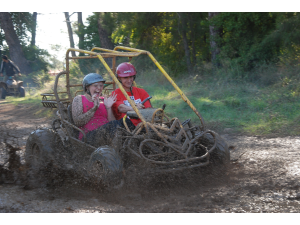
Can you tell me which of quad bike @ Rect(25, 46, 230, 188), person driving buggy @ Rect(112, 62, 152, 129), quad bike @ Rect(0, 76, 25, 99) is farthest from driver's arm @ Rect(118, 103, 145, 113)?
quad bike @ Rect(0, 76, 25, 99)

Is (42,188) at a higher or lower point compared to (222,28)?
lower

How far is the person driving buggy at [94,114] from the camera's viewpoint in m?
4.73

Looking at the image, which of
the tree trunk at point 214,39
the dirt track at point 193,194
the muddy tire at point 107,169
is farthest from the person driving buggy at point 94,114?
the tree trunk at point 214,39

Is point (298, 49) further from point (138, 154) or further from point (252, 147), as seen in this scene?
point (138, 154)

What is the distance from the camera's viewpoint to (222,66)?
43.1 ft

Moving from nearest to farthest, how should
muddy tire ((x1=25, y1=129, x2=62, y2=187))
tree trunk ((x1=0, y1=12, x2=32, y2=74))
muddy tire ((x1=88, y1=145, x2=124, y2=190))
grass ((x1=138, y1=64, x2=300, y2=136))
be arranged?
muddy tire ((x1=88, y1=145, x2=124, y2=190))
muddy tire ((x1=25, y1=129, x2=62, y2=187))
grass ((x1=138, y1=64, x2=300, y2=136))
tree trunk ((x1=0, y1=12, x2=32, y2=74))

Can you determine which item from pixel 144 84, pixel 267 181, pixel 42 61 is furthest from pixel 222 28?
pixel 42 61

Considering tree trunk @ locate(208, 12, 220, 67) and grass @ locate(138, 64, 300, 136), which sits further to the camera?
tree trunk @ locate(208, 12, 220, 67)

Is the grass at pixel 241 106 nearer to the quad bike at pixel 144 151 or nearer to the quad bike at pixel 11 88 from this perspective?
the quad bike at pixel 144 151

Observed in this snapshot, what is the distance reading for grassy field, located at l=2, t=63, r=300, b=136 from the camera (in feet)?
24.0

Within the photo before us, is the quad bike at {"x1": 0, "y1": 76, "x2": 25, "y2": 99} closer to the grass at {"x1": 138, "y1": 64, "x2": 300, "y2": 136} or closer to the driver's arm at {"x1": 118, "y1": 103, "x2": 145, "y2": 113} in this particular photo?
the grass at {"x1": 138, "y1": 64, "x2": 300, "y2": 136}

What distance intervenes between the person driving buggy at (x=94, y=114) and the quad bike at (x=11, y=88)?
487 inches

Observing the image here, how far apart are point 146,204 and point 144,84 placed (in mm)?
11936

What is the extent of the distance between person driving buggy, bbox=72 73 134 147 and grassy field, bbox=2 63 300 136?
320 centimetres
